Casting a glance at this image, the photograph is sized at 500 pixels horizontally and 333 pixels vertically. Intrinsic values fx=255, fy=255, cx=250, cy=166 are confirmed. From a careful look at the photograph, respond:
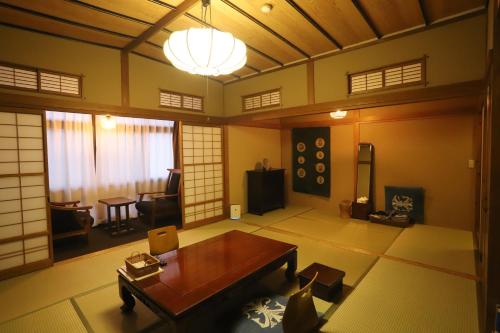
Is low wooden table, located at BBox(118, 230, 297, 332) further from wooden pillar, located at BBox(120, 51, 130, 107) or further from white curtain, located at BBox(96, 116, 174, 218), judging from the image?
white curtain, located at BBox(96, 116, 174, 218)

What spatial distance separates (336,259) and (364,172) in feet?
8.18

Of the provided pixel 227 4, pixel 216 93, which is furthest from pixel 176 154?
pixel 227 4

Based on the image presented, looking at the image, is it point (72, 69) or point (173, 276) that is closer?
point (173, 276)

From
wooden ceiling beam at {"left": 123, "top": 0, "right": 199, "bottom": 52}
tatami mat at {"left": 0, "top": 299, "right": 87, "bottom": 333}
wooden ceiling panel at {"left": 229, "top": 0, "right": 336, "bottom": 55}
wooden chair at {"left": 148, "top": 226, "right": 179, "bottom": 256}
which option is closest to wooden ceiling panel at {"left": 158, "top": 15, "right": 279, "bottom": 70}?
wooden ceiling beam at {"left": 123, "top": 0, "right": 199, "bottom": 52}

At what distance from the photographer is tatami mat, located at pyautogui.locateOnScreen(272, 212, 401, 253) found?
12.0 feet

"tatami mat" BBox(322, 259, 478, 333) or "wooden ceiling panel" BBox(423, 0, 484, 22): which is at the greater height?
"wooden ceiling panel" BBox(423, 0, 484, 22)

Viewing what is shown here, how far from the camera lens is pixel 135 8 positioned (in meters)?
2.70

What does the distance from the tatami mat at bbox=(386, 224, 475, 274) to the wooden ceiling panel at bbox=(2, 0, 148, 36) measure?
434 cm

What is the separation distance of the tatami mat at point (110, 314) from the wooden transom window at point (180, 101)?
9.41ft

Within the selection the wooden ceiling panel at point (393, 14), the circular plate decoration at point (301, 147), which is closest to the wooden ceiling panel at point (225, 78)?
the circular plate decoration at point (301, 147)

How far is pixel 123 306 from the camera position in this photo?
7.32ft

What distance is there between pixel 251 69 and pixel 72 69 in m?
2.64

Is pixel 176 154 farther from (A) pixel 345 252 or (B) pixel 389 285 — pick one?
(B) pixel 389 285

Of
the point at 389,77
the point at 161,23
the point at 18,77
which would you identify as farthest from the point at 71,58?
the point at 389,77
